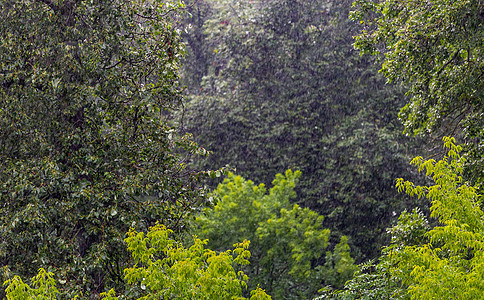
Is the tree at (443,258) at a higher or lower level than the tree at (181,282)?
higher

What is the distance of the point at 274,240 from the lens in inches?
510

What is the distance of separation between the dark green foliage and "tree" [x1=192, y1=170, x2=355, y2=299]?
8.28 ft

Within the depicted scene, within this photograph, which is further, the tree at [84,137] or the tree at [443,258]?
the tree at [84,137]

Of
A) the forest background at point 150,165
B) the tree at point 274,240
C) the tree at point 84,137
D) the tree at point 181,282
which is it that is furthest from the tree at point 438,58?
the tree at point 181,282

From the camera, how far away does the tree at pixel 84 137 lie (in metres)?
6.79

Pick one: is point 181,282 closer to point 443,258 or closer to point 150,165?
point 443,258

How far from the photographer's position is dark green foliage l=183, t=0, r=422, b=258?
15.6 metres

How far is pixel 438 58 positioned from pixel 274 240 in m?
6.15

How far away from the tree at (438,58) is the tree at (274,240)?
14.7 feet

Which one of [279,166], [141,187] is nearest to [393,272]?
[141,187]

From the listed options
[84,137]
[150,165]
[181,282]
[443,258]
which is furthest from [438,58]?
[181,282]

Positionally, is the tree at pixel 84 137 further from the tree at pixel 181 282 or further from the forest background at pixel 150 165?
the tree at pixel 181 282

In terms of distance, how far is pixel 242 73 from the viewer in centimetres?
1619

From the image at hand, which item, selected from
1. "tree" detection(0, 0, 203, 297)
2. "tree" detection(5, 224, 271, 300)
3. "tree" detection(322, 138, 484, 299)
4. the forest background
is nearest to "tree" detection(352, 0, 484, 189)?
the forest background
